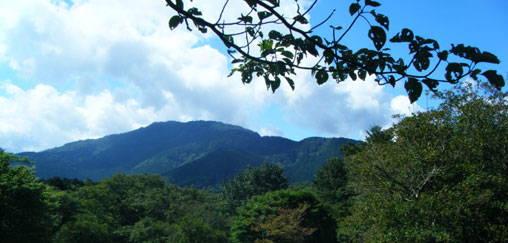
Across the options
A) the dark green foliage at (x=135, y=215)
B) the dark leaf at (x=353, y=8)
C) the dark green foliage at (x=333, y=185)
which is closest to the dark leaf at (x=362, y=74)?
the dark leaf at (x=353, y=8)

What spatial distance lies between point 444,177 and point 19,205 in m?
A: 16.3

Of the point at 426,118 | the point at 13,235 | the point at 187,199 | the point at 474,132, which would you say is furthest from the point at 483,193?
the point at 187,199

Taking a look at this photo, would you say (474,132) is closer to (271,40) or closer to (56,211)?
(271,40)

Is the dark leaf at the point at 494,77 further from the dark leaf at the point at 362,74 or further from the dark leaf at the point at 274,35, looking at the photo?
the dark leaf at the point at 274,35

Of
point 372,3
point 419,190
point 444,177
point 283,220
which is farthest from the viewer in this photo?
point 283,220

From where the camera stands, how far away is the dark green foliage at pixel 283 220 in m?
21.9

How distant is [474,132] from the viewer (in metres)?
12.8

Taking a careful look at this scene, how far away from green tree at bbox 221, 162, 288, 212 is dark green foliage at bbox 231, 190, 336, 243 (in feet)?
50.9

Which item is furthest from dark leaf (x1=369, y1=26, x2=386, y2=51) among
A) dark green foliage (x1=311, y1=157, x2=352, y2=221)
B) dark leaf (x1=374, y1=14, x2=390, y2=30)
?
dark green foliage (x1=311, y1=157, x2=352, y2=221)

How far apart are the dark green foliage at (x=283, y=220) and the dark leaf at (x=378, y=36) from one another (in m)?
20.8

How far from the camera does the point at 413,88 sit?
1.46 meters

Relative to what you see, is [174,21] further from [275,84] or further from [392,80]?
[392,80]

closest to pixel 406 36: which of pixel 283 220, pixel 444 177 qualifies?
pixel 444 177

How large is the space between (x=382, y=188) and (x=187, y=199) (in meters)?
20.4
